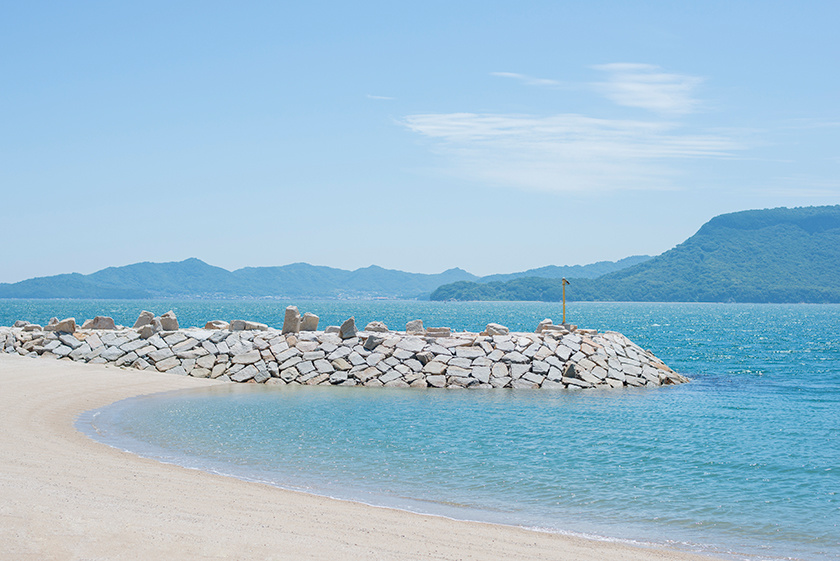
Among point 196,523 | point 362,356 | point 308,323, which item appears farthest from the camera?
point 308,323

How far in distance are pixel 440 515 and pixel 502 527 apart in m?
0.90

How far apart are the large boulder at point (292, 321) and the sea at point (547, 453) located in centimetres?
383

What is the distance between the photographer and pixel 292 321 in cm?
2600

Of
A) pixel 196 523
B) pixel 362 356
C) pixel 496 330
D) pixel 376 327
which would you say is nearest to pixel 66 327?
pixel 362 356

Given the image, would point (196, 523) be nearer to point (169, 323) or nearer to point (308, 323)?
point (308, 323)

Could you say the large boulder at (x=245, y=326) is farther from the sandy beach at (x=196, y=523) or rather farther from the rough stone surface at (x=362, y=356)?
the sandy beach at (x=196, y=523)

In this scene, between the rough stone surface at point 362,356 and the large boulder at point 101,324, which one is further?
the large boulder at point 101,324

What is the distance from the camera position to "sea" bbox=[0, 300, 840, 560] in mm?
9430

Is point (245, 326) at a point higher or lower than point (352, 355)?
higher

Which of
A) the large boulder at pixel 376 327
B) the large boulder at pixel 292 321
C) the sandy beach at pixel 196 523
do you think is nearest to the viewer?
the sandy beach at pixel 196 523

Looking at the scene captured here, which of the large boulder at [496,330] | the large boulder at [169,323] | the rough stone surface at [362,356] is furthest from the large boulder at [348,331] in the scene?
the large boulder at [169,323]

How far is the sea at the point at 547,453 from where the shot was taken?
9.43 meters

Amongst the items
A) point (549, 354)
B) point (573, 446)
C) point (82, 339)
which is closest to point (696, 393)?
point (549, 354)

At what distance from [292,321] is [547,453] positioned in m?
14.6
